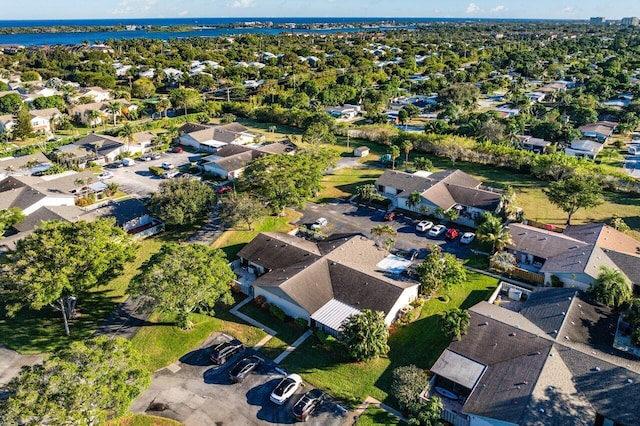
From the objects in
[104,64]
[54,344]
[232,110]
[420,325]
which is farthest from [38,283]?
[104,64]

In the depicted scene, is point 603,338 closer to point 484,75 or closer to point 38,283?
point 38,283

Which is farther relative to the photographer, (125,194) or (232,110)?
(232,110)

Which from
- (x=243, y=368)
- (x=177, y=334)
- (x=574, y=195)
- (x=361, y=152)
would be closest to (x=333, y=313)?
(x=243, y=368)

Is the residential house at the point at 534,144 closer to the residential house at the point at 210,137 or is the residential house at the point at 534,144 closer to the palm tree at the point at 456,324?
the residential house at the point at 210,137

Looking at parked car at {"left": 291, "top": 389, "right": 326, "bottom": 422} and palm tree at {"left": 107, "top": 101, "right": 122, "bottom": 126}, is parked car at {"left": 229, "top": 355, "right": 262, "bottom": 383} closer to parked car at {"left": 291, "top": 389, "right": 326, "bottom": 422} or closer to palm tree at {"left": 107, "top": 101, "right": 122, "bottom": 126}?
parked car at {"left": 291, "top": 389, "right": 326, "bottom": 422}

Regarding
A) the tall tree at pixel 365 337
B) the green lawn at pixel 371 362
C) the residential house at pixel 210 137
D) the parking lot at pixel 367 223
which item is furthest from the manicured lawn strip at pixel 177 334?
the residential house at pixel 210 137
